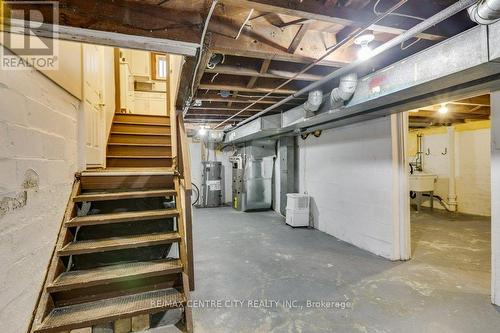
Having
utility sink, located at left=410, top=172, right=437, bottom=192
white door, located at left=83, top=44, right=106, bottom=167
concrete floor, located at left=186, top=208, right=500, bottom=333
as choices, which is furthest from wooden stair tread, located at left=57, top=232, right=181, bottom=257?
utility sink, located at left=410, top=172, right=437, bottom=192

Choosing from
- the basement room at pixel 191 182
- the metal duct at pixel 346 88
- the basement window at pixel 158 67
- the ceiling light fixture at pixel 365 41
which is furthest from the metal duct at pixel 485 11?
the basement window at pixel 158 67

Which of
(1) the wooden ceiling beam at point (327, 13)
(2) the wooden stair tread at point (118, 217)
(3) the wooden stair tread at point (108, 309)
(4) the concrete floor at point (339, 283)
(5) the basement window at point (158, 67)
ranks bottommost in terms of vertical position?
(4) the concrete floor at point (339, 283)

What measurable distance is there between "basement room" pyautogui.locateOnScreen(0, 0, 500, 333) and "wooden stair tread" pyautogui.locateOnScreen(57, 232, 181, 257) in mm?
14

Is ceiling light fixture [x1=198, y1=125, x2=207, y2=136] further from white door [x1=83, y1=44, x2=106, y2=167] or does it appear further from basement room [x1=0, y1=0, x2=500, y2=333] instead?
white door [x1=83, y1=44, x2=106, y2=167]

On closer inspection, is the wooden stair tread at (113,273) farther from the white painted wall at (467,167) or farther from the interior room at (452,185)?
the white painted wall at (467,167)

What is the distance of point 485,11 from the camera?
1.34 metres

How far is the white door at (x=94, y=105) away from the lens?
2730mm

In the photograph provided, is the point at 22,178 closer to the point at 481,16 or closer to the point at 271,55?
the point at 271,55

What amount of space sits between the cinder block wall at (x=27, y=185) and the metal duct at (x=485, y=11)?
103 inches

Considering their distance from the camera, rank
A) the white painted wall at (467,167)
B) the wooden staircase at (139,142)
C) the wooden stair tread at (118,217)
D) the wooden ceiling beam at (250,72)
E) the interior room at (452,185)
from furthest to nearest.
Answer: the white painted wall at (467,167), the wooden staircase at (139,142), the interior room at (452,185), the wooden ceiling beam at (250,72), the wooden stair tread at (118,217)

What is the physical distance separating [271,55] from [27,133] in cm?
183

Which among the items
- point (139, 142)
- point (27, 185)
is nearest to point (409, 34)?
point (27, 185)

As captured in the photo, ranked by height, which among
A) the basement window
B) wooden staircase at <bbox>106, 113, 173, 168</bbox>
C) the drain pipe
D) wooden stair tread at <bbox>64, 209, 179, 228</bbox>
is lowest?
wooden stair tread at <bbox>64, 209, 179, 228</bbox>

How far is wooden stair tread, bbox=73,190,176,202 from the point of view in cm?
224
